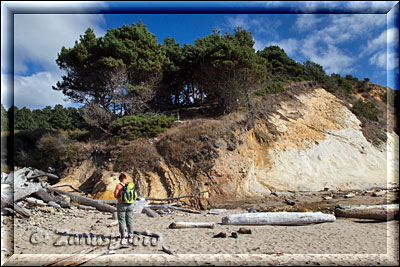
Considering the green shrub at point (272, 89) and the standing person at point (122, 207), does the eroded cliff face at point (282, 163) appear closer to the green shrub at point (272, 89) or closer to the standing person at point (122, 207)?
the green shrub at point (272, 89)

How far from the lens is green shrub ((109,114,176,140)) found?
15746 mm

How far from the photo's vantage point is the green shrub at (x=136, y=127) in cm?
1575

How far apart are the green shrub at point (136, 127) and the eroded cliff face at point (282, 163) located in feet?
3.22

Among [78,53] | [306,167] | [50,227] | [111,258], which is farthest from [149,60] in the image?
[111,258]

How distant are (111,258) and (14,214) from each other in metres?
4.18

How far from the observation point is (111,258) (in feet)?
15.1

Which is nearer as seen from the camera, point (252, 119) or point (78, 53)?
point (78, 53)

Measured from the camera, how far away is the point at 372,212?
26.2 feet

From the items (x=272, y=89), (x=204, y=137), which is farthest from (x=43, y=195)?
(x=272, y=89)

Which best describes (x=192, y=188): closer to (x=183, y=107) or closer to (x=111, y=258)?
(x=111, y=258)

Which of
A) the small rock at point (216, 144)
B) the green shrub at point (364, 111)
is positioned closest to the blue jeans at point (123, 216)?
the small rock at point (216, 144)

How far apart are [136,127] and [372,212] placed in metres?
12.4

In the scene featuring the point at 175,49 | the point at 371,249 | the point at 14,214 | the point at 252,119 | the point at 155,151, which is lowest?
the point at 371,249

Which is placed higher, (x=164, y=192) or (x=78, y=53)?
(x=78, y=53)
